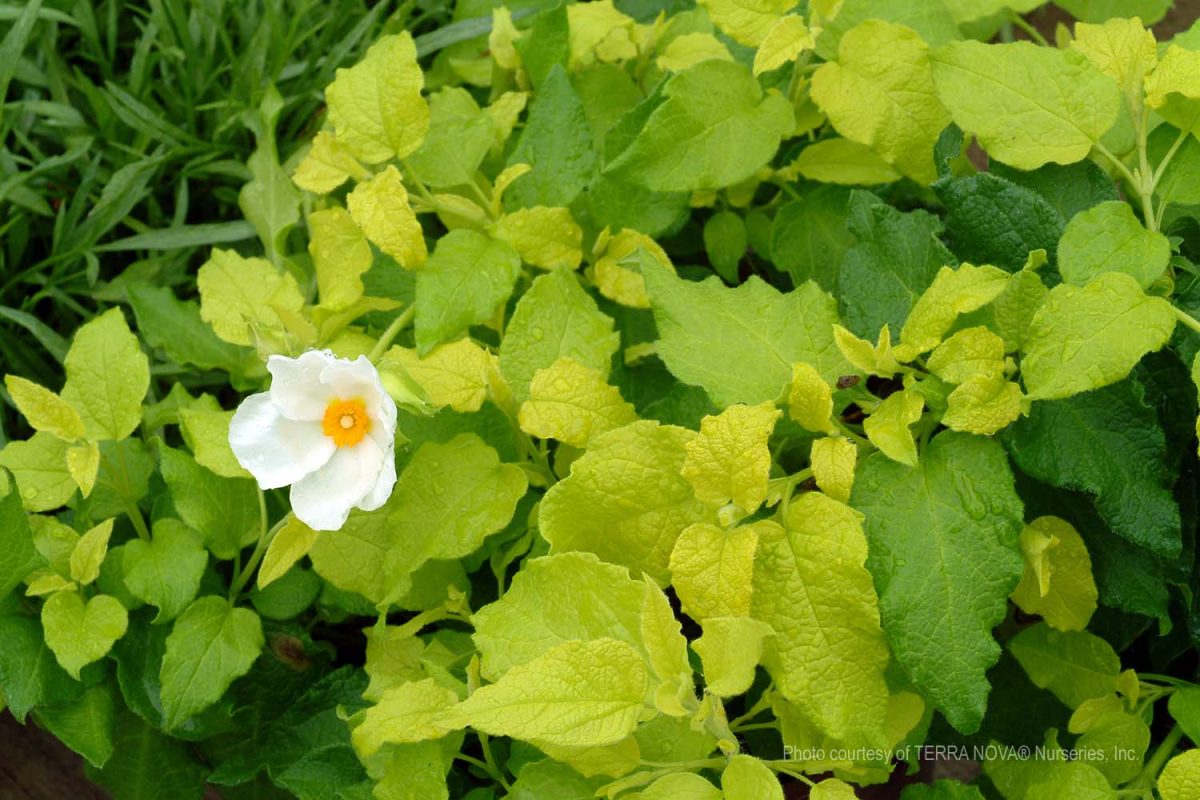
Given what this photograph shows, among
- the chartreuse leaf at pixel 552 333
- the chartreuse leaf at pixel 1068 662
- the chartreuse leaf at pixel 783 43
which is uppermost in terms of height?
the chartreuse leaf at pixel 783 43

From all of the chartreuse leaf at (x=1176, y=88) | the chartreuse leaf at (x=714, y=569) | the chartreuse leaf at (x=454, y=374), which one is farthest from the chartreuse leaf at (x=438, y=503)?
the chartreuse leaf at (x=1176, y=88)

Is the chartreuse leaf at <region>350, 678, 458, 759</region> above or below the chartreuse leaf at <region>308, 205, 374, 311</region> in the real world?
below


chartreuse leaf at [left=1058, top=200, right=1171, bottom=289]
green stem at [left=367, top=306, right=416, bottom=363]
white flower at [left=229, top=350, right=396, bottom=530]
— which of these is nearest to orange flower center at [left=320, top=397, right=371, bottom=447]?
white flower at [left=229, top=350, right=396, bottom=530]

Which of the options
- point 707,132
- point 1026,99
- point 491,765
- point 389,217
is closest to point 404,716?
point 491,765

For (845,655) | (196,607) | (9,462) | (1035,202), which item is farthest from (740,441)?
(9,462)

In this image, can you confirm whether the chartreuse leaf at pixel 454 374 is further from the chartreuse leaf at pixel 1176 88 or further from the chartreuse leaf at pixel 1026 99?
the chartreuse leaf at pixel 1176 88

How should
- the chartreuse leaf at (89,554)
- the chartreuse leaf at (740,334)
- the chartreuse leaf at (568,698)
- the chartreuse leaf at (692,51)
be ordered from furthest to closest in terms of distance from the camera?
the chartreuse leaf at (692,51) → the chartreuse leaf at (89,554) → the chartreuse leaf at (740,334) → the chartreuse leaf at (568,698)

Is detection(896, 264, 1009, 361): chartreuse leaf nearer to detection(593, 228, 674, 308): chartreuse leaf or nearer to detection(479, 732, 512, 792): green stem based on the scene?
detection(593, 228, 674, 308): chartreuse leaf

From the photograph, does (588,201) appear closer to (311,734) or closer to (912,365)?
(912,365)
